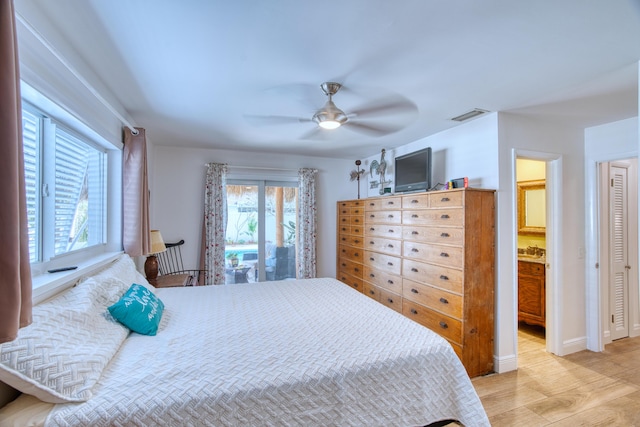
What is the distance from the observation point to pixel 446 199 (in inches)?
110

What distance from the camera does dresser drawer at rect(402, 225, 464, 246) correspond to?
2670 mm

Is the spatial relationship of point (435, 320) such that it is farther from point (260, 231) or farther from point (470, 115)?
point (260, 231)

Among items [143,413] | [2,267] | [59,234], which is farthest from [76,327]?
[59,234]

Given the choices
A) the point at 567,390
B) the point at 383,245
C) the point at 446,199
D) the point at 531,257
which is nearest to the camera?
the point at 567,390

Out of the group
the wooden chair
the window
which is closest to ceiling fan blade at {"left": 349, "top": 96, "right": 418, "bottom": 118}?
the window

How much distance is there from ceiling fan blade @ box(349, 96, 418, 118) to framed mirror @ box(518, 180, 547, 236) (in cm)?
269

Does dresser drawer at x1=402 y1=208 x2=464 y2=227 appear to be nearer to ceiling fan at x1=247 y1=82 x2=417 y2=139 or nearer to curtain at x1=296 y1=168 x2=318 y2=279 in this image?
ceiling fan at x1=247 y1=82 x2=417 y2=139

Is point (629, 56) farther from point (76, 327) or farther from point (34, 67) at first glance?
point (76, 327)

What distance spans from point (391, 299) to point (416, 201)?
1.27 meters

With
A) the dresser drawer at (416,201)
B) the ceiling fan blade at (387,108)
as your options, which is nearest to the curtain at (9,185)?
the ceiling fan blade at (387,108)

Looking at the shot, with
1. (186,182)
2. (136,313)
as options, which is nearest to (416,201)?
(136,313)

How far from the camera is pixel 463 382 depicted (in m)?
1.66

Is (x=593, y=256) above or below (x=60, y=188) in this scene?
below

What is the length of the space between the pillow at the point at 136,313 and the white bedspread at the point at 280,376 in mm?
58
